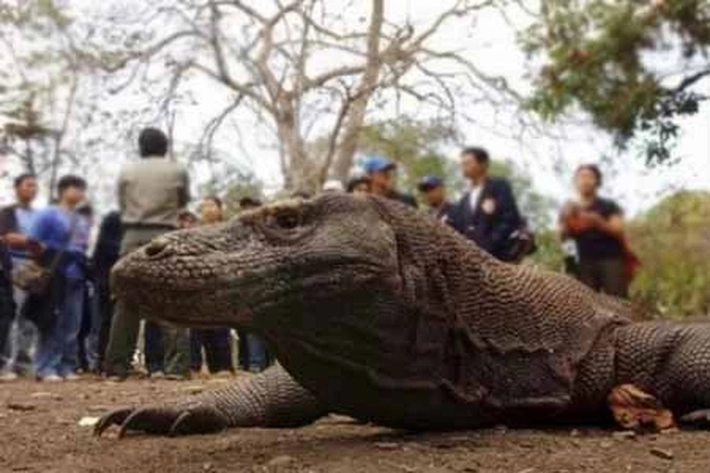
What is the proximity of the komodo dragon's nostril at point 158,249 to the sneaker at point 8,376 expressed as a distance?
17.2 ft

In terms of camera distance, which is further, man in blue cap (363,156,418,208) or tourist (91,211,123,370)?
tourist (91,211,123,370)

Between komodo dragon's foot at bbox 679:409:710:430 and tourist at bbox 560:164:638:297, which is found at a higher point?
tourist at bbox 560:164:638:297

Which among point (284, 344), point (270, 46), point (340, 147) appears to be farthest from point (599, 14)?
point (284, 344)

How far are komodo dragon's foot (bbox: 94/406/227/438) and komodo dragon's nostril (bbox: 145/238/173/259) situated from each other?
38.3 inches

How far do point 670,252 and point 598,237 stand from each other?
0.49 meters

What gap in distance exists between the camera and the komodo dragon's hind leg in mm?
4188

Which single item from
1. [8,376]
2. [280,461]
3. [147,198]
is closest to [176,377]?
[147,198]

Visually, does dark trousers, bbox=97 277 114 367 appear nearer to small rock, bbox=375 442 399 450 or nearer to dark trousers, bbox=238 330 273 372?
dark trousers, bbox=238 330 273 372

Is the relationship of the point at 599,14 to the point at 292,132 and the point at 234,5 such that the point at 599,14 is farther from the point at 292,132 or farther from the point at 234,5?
the point at 234,5

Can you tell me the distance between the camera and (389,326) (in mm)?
3662

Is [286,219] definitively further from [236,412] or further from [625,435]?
[625,435]

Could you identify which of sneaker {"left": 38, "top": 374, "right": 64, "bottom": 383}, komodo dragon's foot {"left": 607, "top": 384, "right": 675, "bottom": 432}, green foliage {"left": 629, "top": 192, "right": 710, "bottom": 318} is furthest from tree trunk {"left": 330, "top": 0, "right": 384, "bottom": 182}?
komodo dragon's foot {"left": 607, "top": 384, "right": 675, "bottom": 432}

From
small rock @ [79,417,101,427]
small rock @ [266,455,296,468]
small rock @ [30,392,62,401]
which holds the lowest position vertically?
small rock @ [30,392,62,401]

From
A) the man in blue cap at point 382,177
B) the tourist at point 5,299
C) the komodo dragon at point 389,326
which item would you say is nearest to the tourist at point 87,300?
the tourist at point 5,299
